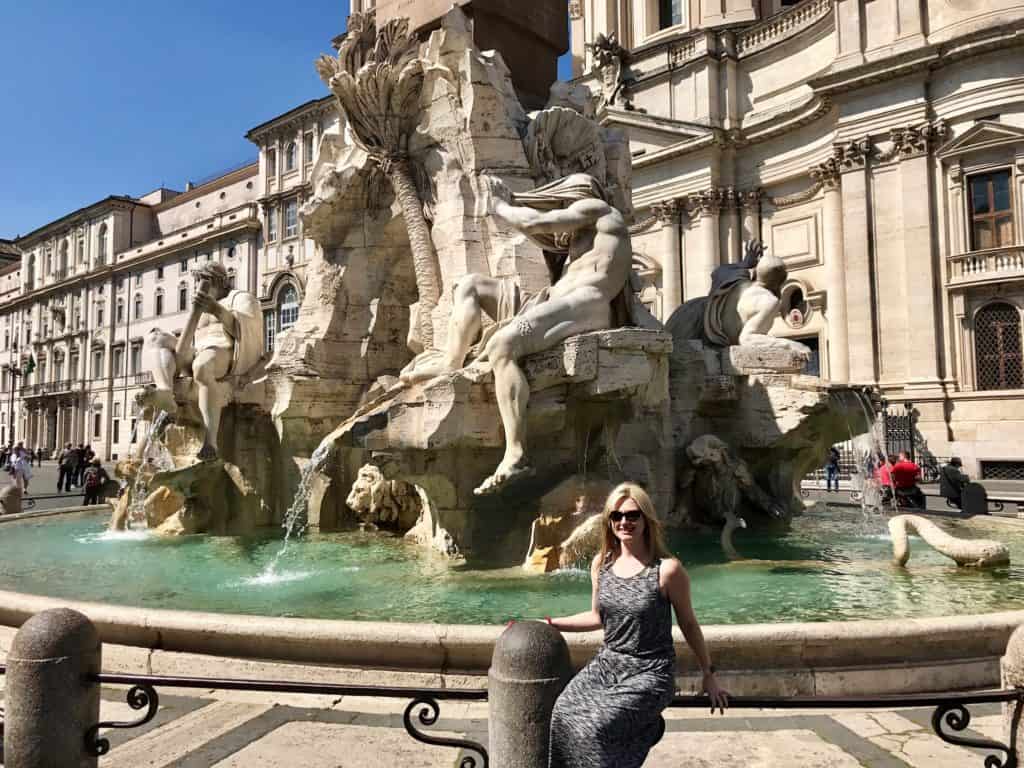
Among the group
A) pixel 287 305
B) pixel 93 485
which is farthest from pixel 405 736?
pixel 287 305

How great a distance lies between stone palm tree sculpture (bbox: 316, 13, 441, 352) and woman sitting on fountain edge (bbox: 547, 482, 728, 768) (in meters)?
6.71

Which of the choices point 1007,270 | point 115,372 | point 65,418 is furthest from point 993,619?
point 65,418

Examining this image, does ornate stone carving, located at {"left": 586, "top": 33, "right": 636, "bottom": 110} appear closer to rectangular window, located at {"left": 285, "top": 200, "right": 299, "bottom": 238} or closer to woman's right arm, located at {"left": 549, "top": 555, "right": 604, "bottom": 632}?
rectangular window, located at {"left": 285, "top": 200, "right": 299, "bottom": 238}

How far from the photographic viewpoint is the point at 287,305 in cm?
4409

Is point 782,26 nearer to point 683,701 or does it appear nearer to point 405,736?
point 405,736

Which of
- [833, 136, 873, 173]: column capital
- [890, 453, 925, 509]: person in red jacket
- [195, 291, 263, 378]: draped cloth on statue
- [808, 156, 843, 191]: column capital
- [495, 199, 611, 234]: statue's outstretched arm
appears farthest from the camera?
[808, 156, 843, 191]: column capital

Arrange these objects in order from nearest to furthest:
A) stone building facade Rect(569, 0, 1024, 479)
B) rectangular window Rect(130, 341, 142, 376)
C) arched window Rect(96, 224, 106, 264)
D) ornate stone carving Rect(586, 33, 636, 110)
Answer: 1. stone building facade Rect(569, 0, 1024, 479)
2. ornate stone carving Rect(586, 33, 636, 110)
3. rectangular window Rect(130, 341, 142, 376)
4. arched window Rect(96, 224, 106, 264)

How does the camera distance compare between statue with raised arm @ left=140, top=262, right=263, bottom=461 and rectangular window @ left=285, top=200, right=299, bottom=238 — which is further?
rectangular window @ left=285, top=200, right=299, bottom=238

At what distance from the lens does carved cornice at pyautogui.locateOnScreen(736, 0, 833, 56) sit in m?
31.9

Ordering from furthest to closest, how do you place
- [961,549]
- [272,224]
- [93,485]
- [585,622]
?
[272,224], [93,485], [961,549], [585,622]

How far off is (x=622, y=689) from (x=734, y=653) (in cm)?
164

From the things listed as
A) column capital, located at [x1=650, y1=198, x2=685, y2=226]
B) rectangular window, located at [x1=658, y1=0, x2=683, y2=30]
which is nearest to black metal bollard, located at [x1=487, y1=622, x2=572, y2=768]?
column capital, located at [x1=650, y1=198, x2=685, y2=226]

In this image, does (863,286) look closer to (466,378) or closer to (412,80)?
(412,80)

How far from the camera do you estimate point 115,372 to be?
188 feet
